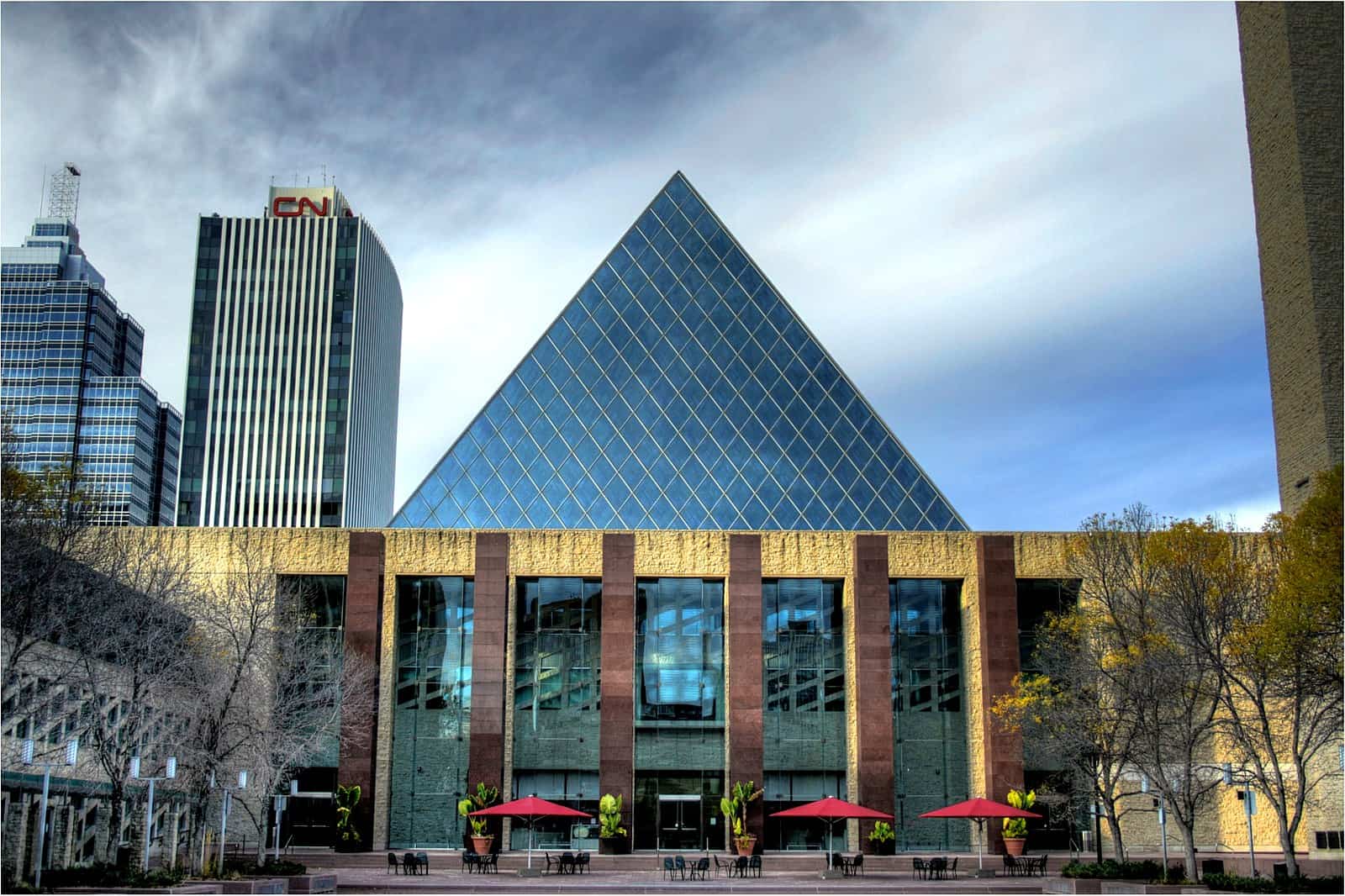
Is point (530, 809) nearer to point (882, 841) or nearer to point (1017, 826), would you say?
point (882, 841)

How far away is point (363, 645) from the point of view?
4697 centimetres

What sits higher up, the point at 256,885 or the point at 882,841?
the point at 256,885

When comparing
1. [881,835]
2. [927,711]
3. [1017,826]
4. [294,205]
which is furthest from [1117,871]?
[294,205]

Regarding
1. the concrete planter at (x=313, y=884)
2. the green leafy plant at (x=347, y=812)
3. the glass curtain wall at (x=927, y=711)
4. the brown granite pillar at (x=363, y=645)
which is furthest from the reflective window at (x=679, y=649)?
the concrete planter at (x=313, y=884)

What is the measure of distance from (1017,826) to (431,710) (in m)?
21.0

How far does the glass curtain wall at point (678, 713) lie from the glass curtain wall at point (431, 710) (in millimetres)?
6363

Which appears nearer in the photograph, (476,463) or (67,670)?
(67,670)

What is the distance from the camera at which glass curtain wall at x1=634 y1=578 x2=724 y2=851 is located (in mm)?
46719

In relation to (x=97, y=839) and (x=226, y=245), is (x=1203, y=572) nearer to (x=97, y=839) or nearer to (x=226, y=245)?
(x=97, y=839)

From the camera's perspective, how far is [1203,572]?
3638cm

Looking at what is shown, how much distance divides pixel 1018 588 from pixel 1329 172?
1763 centimetres

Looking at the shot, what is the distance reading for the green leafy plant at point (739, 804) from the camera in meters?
44.9

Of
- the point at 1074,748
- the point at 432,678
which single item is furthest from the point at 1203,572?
the point at 432,678

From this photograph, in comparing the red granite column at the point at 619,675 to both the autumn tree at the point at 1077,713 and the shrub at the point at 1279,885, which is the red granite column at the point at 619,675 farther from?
the shrub at the point at 1279,885
